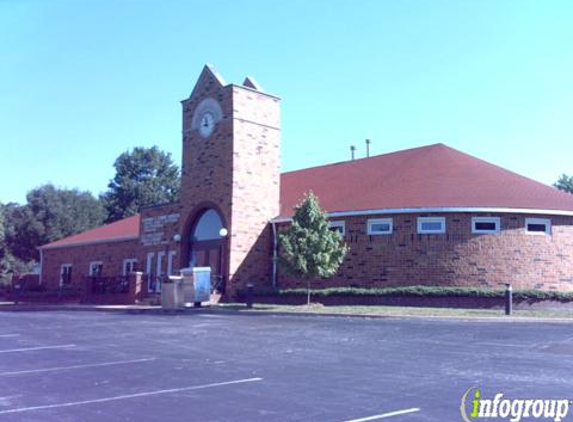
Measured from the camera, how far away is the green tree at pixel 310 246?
23.6 m

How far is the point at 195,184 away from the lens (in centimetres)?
3089

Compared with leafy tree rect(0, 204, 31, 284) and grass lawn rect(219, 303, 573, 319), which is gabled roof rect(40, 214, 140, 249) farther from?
grass lawn rect(219, 303, 573, 319)

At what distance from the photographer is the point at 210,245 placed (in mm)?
30047

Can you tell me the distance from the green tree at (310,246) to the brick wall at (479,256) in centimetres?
234

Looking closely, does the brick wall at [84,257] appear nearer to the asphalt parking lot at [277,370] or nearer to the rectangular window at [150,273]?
the rectangular window at [150,273]

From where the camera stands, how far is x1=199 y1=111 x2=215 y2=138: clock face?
30.2 meters

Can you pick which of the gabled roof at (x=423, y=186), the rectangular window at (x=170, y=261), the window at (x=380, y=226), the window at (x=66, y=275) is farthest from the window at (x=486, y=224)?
the window at (x=66, y=275)

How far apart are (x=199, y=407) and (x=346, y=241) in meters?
19.1

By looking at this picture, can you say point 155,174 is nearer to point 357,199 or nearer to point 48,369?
point 357,199

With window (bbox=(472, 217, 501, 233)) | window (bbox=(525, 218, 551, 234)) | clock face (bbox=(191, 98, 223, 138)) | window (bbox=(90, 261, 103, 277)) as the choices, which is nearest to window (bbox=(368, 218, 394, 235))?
window (bbox=(472, 217, 501, 233))

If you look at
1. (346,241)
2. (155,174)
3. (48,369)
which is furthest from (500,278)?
(155,174)

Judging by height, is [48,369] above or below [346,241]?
below

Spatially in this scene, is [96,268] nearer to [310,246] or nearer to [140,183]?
[310,246]

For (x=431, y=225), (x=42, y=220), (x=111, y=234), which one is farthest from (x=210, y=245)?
(x=42, y=220)
